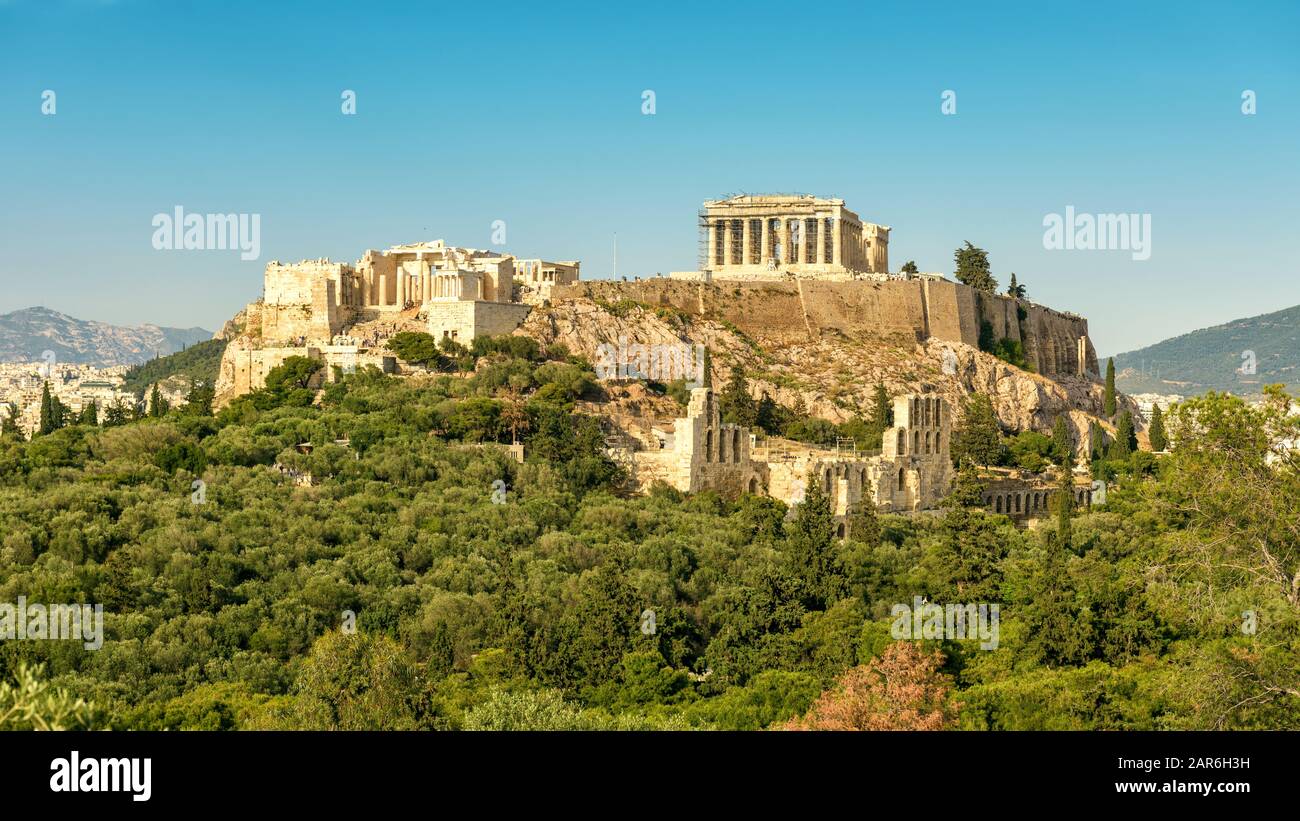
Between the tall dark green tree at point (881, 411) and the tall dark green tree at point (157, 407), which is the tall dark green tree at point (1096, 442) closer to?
the tall dark green tree at point (881, 411)

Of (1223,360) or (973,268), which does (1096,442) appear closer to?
(973,268)

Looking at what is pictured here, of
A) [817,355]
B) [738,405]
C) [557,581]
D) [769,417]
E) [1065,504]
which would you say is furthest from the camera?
[817,355]

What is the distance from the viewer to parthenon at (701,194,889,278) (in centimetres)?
7350

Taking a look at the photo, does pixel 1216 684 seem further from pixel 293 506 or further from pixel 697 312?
pixel 697 312

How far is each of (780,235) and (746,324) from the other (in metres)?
9.68

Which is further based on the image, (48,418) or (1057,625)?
(48,418)

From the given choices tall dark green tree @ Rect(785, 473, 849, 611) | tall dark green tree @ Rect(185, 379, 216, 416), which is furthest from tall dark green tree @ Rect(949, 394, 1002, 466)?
tall dark green tree @ Rect(185, 379, 216, 416)

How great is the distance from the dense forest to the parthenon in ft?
72.4

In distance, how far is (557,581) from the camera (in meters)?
36.8

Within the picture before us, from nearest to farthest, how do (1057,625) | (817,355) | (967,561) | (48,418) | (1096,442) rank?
(1057,625)
(967,561)
(48,418)
(1096,442)
(817,355)

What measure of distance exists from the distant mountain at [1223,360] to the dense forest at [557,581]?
104m

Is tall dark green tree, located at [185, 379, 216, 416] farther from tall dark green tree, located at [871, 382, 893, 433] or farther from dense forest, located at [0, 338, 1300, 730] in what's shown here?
tall dark green tree, located at [871, 382, 893, 433]

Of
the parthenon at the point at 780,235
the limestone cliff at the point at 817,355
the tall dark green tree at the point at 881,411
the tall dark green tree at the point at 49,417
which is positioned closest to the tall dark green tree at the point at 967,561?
the tall dark green tree at the point at 881,411

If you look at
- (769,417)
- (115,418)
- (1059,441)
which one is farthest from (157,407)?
(1059,441)
